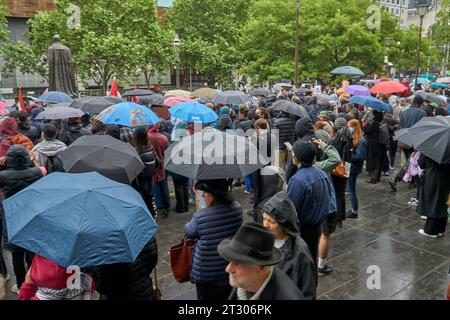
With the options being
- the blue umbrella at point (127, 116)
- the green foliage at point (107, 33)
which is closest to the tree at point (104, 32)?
the green foliage at point (107, 33)

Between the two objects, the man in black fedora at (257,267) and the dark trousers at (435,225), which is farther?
the dark trousers at (435,225)

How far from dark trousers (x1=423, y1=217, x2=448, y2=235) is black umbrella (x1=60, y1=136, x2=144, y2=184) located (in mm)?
4870

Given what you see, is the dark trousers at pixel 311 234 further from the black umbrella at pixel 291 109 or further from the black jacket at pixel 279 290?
the black umbrella at pixel 291 109

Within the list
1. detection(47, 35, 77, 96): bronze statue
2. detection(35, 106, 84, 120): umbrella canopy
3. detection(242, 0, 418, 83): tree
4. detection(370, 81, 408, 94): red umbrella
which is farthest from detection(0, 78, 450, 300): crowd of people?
detection(242, 0, 418, 83): tree

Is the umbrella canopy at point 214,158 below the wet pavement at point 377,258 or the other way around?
the other way around

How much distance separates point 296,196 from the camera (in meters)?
4.51

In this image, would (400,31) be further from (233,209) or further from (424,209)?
(233,209)

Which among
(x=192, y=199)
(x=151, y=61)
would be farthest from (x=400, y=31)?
(x=192, y=199)

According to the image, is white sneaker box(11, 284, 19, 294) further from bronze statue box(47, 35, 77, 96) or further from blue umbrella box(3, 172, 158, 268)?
bronze statue box(47, 35, 77, 96)

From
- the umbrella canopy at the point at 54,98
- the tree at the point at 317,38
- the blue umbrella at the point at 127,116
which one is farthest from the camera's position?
the tree at the point at 317,38

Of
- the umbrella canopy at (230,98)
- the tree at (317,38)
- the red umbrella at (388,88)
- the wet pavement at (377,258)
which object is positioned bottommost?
the wet pavement at (377,258)

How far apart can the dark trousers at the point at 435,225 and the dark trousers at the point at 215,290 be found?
4.58 m

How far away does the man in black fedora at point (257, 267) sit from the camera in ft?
8.24

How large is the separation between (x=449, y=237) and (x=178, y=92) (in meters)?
9.88
